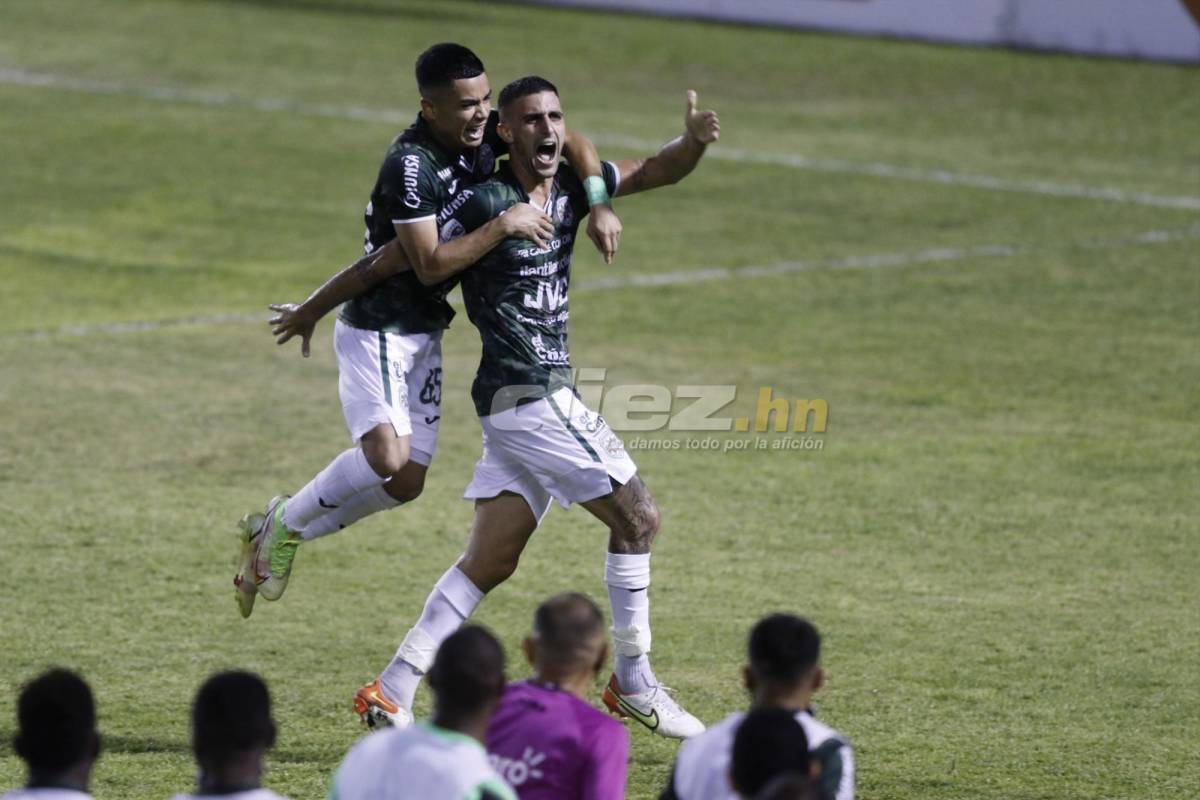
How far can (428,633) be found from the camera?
23.1 feet

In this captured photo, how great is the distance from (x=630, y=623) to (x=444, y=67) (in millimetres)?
2217

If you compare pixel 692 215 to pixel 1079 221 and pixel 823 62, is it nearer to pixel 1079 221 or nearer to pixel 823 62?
pixel 1079 221

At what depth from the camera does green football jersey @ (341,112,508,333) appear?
276 inches

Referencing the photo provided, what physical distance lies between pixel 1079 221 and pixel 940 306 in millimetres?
3624

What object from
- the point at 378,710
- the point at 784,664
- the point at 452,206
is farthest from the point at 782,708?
the point at 452,206

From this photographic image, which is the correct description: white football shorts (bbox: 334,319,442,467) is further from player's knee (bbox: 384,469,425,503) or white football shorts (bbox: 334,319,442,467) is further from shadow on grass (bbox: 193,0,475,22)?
shadow on grass (bbox: 193,0,475,22)

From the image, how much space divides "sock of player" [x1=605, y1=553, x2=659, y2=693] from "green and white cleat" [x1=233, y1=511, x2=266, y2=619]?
169 cm

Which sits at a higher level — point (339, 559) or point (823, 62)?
point (823, 62)

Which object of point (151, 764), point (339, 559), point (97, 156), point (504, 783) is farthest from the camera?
point (97, 156)

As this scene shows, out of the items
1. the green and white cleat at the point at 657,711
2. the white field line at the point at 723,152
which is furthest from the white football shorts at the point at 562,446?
the white field line at the point at 723,152

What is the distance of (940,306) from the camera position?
15188mm

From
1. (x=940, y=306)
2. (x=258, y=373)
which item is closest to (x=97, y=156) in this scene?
(x=258, y=373)

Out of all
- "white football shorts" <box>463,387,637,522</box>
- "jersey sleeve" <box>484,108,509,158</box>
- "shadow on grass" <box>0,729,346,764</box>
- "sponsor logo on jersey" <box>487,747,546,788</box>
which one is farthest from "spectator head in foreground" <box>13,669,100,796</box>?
"jersey sleeve" <box>484,108,509,158</box>

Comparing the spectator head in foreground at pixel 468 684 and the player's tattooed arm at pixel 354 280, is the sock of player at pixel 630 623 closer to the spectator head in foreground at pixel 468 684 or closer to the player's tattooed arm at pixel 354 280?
the player's tattooed arm at pixel 354 280
